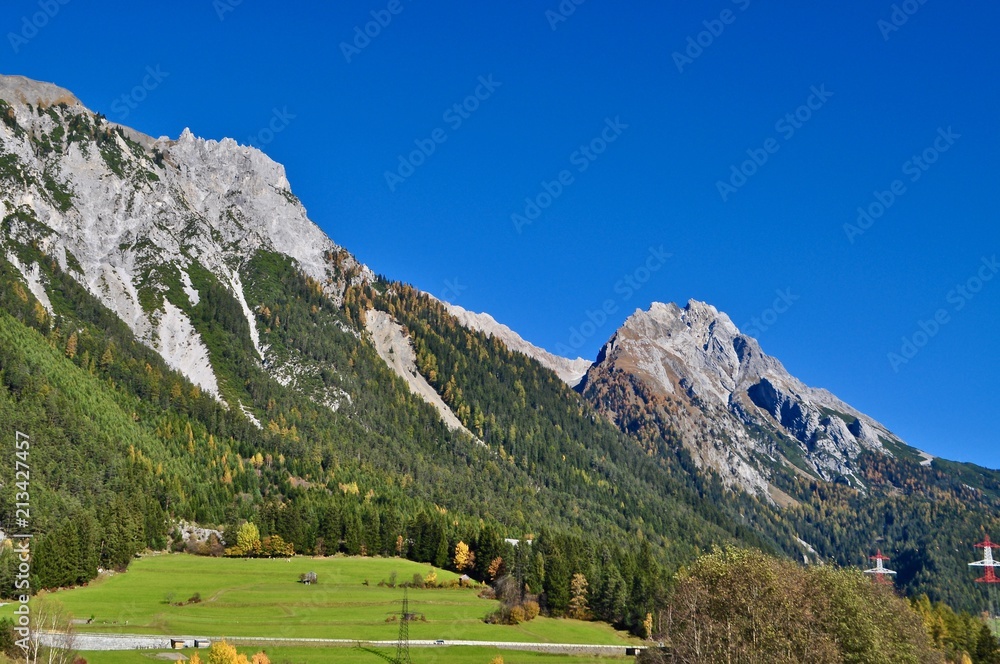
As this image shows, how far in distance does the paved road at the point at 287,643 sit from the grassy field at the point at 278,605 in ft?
9.02

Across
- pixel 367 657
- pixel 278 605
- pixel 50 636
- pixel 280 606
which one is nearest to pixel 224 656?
pixel 367 657

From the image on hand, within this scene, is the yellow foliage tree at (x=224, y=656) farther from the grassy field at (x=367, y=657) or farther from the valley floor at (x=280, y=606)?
the valley floor at (x=280, y=606)

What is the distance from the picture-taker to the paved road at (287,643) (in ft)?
349

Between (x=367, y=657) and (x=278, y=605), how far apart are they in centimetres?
3445

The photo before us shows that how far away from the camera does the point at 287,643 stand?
11388cm

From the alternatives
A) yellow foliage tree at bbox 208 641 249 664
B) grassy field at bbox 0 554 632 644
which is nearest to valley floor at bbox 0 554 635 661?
grassy field at bbox 0 554 632 644

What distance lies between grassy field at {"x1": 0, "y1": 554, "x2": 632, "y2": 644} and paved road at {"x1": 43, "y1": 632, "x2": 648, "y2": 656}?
9.02 ft

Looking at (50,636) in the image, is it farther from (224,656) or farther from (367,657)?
(367,657)

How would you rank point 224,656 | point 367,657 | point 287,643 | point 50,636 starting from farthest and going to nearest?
point 287,643
point 367,657
point 50,636
point 224,656

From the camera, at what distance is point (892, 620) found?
96.9 m

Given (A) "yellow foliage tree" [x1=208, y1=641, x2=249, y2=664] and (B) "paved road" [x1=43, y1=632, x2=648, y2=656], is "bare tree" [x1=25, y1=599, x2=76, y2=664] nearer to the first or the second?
(B) "paved road" [x1=43, y1=632, x2=648, y2=656]

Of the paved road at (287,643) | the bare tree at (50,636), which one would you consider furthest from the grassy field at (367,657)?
the bare tree at (50,636)

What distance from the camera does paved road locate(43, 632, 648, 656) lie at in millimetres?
106331

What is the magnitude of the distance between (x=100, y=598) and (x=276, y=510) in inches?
2587
